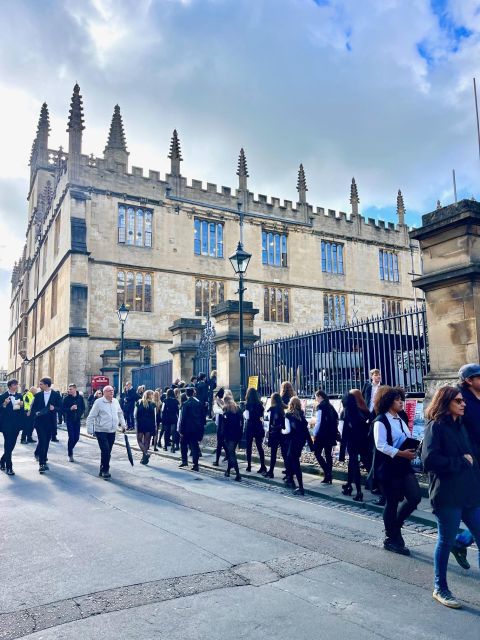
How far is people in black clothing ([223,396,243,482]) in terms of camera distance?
31.0 feet

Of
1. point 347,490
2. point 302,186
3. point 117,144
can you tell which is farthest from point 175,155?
point 347,490

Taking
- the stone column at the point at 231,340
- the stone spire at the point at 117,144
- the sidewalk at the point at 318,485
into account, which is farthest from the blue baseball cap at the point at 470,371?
the stone spire at the point at 117,144

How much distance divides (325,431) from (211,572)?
14.7 feet

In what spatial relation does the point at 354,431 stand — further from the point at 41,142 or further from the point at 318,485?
the point at 41,142

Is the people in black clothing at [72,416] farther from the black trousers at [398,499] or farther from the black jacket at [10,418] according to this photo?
the black trousers at [398,499]

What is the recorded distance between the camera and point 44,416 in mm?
9945

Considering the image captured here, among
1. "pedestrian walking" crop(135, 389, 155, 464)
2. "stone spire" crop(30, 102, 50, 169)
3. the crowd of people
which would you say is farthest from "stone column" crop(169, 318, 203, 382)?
"stone spire" crop(30, 102, 50, 169)

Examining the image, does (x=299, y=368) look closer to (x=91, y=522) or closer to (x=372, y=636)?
(x=91, y=522)

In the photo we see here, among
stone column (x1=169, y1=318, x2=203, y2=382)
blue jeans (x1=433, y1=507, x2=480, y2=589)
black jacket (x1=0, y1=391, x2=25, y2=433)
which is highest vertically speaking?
stone column (x1=169, y1=318, x2=203, y2=382)

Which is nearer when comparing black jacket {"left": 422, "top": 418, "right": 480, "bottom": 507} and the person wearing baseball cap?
black jacket {"left": 422, "top": 418, "right": 480, "bottom": 507}

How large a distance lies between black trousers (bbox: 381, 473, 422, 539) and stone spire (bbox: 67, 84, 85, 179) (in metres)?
26.0

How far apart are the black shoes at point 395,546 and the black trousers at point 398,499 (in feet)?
0.13

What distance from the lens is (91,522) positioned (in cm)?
596

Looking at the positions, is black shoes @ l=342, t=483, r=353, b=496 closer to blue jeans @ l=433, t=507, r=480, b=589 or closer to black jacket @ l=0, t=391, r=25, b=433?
blue jeans @ l=433, t=507, r=480, b=589
